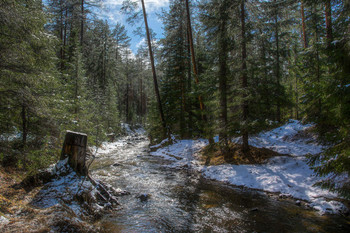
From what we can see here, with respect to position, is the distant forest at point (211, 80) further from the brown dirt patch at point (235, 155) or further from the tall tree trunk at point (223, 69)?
the brown dirt patch at point (235, 155)

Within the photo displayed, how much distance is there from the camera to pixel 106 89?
81.4ft

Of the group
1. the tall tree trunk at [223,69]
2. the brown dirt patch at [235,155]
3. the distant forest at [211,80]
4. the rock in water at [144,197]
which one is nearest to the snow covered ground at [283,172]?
the brown dirt patch at [235,155]

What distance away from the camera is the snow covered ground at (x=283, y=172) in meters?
6.34

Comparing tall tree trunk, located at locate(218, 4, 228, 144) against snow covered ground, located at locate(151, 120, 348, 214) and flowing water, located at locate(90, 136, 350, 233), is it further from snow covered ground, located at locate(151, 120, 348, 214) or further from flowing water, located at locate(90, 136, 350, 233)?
flowing water, located at locate(90, 136, 350, 233)

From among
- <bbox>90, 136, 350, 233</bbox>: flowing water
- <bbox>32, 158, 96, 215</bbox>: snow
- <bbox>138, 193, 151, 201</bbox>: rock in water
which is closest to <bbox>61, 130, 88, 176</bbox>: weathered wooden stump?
<bbox>32, 158, 96, 215</bbox>: snow

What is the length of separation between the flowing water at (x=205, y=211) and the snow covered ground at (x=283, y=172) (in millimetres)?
541

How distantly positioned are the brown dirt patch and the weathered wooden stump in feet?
23.2

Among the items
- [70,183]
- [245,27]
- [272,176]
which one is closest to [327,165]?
[272,176]

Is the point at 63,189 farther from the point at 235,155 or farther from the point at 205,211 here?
the point at 235,155

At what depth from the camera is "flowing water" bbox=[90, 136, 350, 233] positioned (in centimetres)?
466

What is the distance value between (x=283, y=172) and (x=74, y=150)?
8.30 m

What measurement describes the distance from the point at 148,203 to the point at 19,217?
3285mm

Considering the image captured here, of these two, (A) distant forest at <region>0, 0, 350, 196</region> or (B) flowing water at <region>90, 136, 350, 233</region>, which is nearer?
(B) flowing water at <region>90, 136, 350, 233</region>

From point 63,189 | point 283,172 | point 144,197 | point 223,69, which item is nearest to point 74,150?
point 63,189
